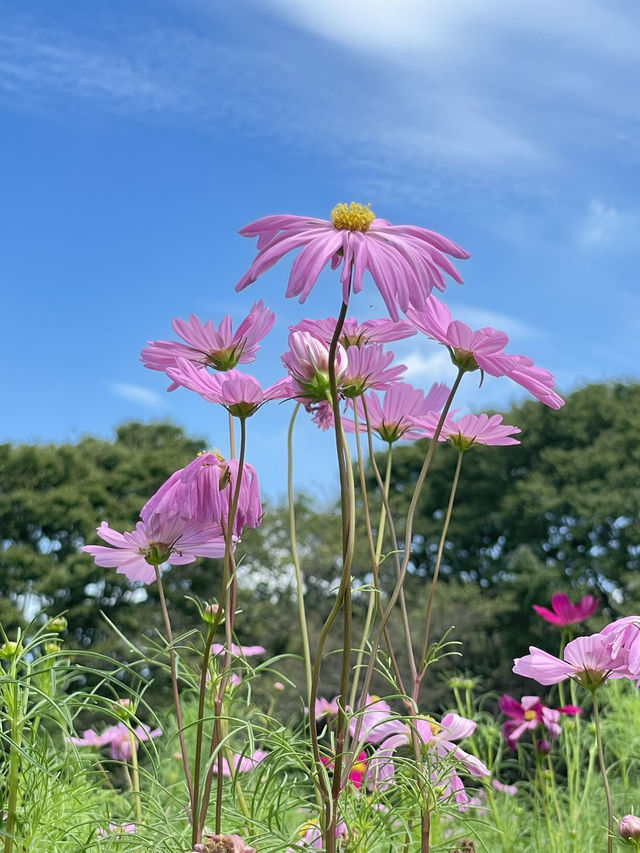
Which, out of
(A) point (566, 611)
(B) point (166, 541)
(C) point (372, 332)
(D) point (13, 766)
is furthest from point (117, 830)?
(A) point (566, 611)

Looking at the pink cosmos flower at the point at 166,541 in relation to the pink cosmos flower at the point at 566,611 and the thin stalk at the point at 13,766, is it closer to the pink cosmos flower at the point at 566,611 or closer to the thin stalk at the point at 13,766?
the thin stalk at the point at 13,766

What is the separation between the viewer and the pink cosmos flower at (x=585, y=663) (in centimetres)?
142

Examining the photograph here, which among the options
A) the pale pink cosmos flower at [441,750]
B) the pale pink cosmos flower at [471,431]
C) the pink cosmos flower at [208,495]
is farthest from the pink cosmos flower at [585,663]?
the pink cosmos flower at [208,495]

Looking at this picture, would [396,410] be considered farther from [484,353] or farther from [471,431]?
[484,353]

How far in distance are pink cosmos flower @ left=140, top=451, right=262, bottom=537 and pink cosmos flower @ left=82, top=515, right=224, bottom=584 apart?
0.02 metres

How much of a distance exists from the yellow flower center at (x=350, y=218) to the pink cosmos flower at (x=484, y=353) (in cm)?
19

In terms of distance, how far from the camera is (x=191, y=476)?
1312 mm

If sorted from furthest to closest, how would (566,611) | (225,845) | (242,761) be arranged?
(566,611)
(242,761)
(225,845)

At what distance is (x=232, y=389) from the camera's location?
1.23 m

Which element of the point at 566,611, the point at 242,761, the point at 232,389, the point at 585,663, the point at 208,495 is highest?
the point at 232,389

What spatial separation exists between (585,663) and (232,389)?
728mm

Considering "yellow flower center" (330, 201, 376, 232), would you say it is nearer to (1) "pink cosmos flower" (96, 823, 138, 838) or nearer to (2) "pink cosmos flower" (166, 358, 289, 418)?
(2) "pink cosmos flower" (166, 358, 289, 418)

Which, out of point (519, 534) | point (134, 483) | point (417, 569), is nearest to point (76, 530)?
point (134, 483)

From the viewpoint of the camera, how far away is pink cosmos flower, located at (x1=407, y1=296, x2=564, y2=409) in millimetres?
1322
